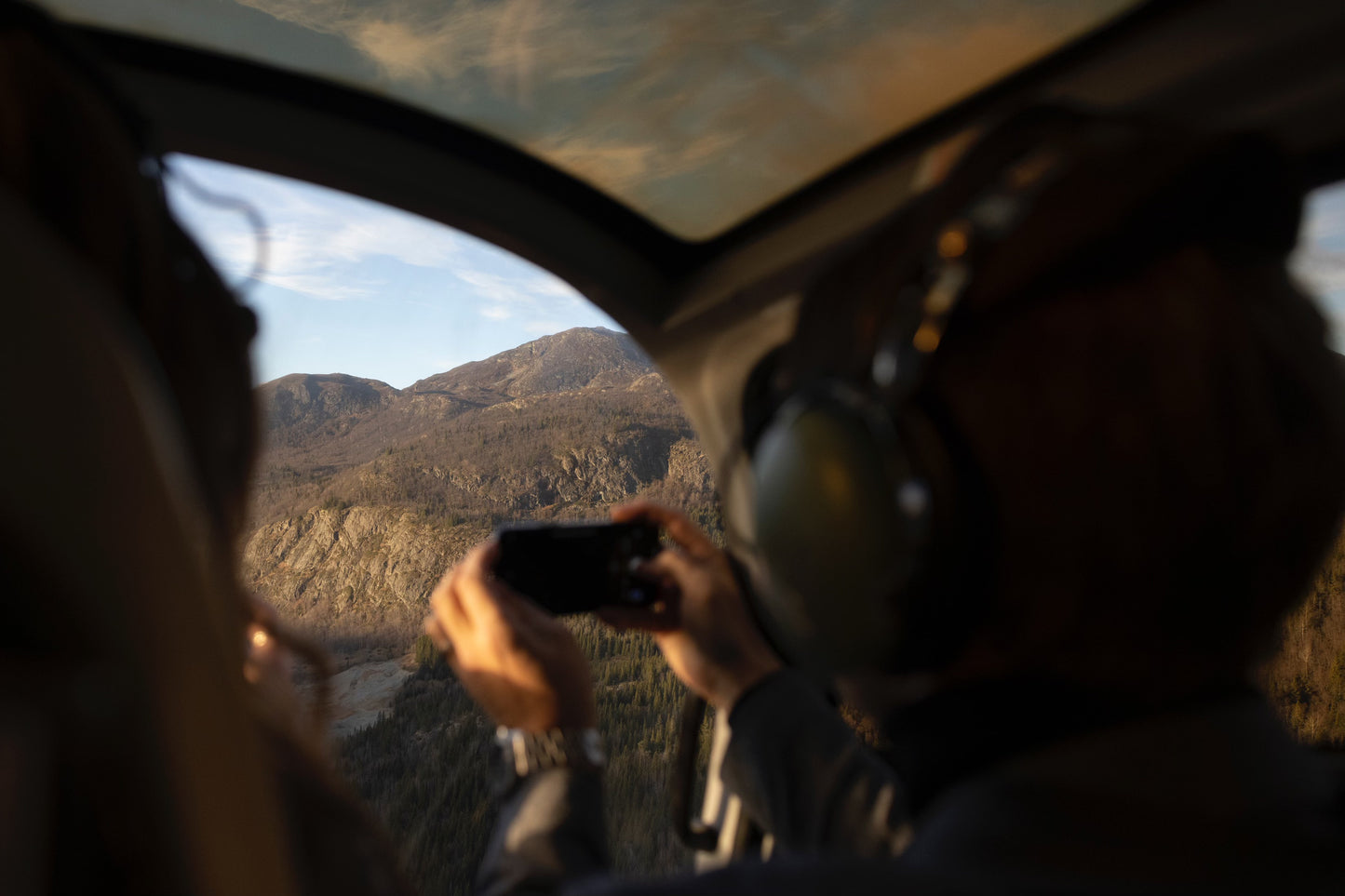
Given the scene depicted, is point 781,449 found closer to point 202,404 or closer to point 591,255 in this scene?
point 202,404

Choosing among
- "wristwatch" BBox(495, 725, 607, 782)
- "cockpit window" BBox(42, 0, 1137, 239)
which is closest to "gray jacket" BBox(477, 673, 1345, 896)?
"wristwatch" BBox(495, 725, 607, 782)

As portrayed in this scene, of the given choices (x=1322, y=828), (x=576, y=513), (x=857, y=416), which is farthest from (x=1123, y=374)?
(x=576, y=513)

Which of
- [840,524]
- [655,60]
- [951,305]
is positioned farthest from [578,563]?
[655,60]

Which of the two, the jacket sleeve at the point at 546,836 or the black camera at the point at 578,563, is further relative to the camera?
the black camera at the point at 578,563

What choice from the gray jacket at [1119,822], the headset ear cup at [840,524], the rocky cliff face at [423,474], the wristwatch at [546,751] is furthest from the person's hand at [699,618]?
the gray jacket at [1119,822]

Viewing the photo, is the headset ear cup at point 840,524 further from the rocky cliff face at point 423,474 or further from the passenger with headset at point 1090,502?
the rocky cliff face at point 423,474

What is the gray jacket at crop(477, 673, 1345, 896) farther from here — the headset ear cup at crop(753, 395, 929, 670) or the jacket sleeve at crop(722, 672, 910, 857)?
the jacket sleeve at crop(722, 672, 910, 857)
